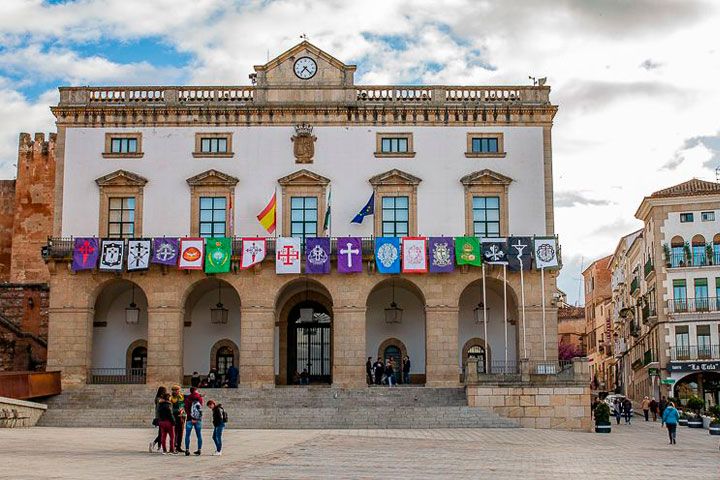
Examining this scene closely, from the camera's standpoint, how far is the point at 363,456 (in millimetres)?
23125

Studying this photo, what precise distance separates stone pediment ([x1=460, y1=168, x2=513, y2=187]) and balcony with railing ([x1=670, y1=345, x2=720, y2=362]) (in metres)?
18.2

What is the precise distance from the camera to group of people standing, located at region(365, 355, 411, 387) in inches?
1631

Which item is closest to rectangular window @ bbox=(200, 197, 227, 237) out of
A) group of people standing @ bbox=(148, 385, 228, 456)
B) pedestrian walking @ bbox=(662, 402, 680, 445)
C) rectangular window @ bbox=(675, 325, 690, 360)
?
pedestrian walking @ bbox=(662, 402, 680, 445)

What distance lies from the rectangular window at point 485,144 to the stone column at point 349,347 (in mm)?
8084

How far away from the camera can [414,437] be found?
29.6 m

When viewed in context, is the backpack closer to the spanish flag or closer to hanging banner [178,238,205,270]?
hanging banner [178,238,205,270]

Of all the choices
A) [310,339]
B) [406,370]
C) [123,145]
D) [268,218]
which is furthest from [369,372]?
[123,145]

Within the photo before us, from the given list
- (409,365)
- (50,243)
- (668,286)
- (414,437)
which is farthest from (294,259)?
(668,286)

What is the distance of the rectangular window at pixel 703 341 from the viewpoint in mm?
54875

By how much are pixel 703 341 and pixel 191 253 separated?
28.2 meters

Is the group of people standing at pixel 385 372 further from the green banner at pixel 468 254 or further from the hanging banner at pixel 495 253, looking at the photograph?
the hanging banner at pixel 495 253

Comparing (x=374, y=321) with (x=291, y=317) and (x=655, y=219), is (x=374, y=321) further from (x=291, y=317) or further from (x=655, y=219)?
(x=655, y=219)

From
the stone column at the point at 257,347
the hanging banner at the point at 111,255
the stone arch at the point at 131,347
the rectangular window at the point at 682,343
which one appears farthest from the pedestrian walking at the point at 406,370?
the rectangular window at the point at 682,343

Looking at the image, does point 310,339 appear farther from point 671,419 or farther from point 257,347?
point 671,419
